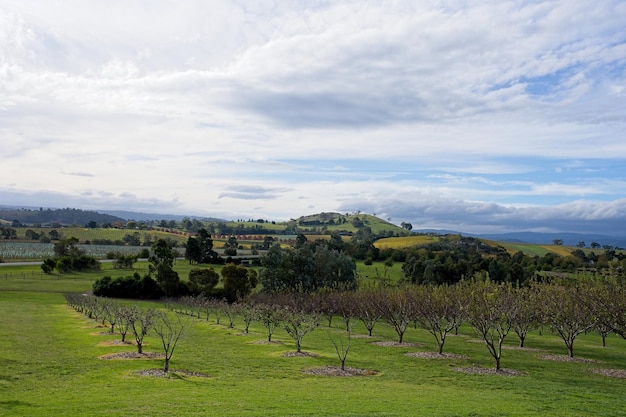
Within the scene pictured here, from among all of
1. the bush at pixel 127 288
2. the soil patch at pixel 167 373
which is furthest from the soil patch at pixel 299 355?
the bush at pixel 127 288

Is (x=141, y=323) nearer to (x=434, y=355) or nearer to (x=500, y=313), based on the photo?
(x=434, y=355)

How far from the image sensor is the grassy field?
59.0 ft

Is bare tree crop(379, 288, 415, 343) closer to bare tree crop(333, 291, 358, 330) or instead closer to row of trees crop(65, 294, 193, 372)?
bare tree crop(333, 291, 358, 330)

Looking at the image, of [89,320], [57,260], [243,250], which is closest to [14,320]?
[89,320]

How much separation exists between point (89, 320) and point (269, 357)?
26971 millimetres

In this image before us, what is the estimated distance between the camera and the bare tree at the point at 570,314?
1446 inches

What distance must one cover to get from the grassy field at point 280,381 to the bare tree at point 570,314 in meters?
1.82

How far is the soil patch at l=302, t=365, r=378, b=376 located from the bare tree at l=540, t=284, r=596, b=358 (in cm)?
1653

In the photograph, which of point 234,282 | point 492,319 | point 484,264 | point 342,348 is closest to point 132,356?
point 342,348

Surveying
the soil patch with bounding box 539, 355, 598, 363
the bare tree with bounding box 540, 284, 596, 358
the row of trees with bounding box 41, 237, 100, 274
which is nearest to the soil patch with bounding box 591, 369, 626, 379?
the soil patch with bounding box 539, 355, 598, 363

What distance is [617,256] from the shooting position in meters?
137

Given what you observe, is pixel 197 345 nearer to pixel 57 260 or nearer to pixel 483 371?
pixel 483 371

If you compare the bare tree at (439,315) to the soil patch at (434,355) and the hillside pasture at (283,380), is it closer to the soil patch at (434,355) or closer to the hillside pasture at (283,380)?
the soil patch at (434,355)

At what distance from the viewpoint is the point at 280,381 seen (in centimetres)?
2398
